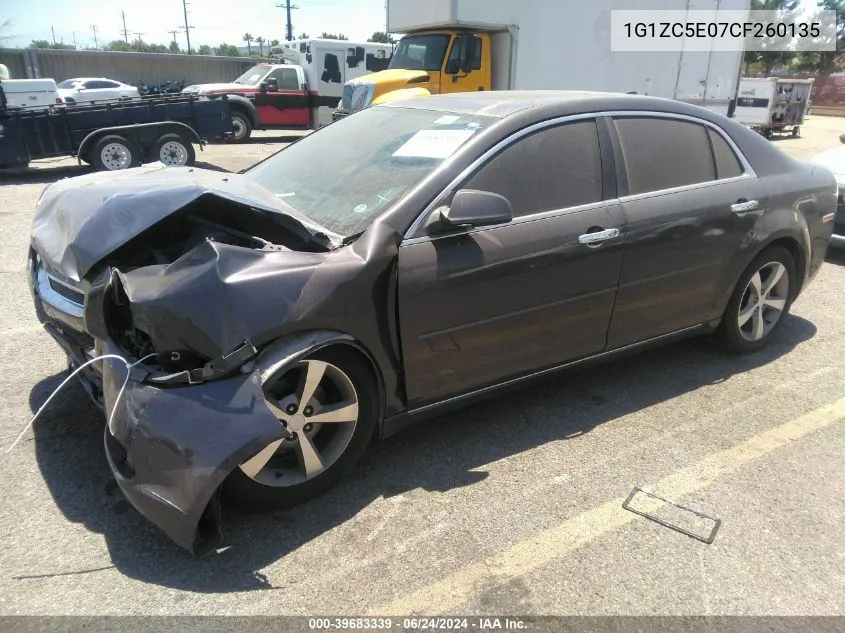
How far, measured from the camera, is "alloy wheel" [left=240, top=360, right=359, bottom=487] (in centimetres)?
260

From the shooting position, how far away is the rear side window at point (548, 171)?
3.13 m

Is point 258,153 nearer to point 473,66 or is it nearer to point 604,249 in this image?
point 473,66

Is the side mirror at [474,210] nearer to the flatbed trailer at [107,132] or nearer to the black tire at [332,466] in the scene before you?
the black tire at [332,466]

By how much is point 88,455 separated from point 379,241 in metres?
1.74

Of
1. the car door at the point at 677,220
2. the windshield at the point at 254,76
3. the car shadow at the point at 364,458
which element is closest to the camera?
the car shadow at the point at 364,458

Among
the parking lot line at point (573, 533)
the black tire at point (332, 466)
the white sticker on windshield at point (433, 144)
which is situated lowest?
the parking lot line at point (573, 533)

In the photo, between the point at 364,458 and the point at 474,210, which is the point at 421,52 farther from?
the point at 364,458

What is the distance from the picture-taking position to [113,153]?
448 inches

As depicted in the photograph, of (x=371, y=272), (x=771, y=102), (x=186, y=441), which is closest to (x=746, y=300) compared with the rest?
(x=371, y=272)

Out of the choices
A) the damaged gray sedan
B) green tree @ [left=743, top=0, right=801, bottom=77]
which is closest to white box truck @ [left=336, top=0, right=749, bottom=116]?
the damaged gray sedan

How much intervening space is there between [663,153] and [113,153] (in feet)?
34.4

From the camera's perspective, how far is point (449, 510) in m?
2.80

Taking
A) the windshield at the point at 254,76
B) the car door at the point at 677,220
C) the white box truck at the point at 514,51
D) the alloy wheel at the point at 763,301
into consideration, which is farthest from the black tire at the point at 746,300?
the windshield at the point at 254,76

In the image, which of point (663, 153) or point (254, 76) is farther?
point (254, 76)
